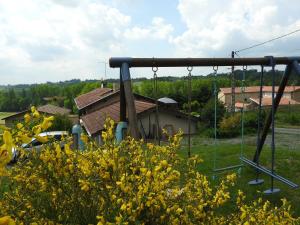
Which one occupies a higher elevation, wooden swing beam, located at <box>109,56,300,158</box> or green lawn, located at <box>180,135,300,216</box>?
wooden swing beam, located at <box>109,56,300,158</box>

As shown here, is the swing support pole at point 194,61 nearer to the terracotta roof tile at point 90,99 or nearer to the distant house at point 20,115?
the distant house at point 20,115

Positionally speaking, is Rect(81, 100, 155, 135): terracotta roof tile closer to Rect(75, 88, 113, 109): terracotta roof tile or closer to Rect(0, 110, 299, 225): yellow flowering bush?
Rect(75, 88, 113, 109): terracotta roof tile

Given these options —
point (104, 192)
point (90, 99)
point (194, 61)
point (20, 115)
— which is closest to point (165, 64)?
point (194, 61)

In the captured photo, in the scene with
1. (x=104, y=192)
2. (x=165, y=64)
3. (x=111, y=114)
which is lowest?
(x=111, y=114)

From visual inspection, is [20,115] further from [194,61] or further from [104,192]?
[104,192]

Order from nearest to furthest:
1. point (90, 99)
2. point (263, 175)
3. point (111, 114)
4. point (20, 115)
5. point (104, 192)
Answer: point (104, 192) → point (20, 115) → point (263, 175) → point (111, 114) → point (90, 99)

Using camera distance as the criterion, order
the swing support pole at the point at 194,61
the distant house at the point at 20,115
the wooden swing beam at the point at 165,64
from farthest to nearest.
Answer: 1. the swing support pole at the point at 194,61
2. the wooden swing beam at the point at 165,64
3. the distant house at the point at 20,115

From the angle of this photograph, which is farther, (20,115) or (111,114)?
(111,114)

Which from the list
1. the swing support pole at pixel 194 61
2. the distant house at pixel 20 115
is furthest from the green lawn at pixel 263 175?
the distant house at pixel 20 115

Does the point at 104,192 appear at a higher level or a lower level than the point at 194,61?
lower

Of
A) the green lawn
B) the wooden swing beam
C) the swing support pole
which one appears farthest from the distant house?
the green lawn

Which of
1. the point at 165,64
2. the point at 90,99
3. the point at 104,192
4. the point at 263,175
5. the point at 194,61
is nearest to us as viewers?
the point at 104,192

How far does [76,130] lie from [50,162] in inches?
149

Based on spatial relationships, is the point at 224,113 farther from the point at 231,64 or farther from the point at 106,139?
the point at 106,139
